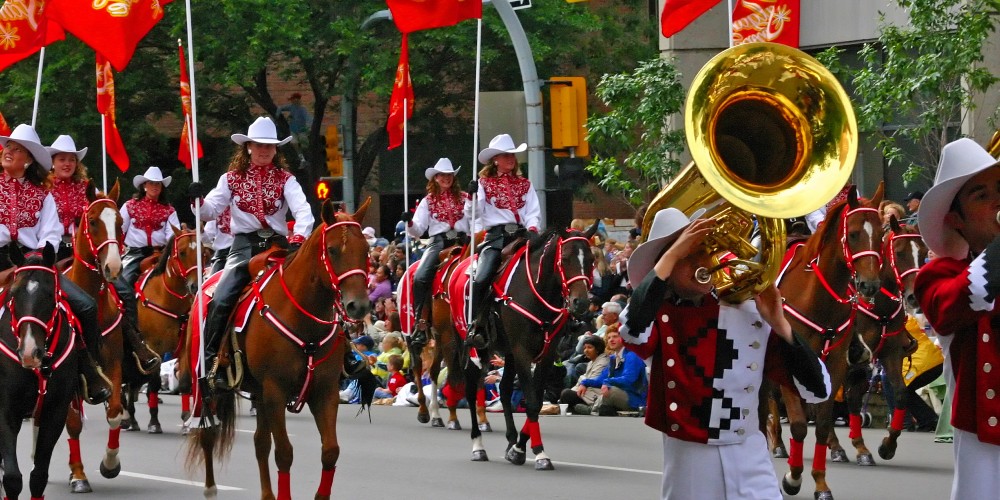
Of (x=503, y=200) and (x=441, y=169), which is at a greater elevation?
(x=441, y=169)

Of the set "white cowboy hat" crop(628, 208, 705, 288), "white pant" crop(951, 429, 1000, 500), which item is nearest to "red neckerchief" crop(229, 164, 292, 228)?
"white cowboy hat" crop(628, 208, 705, 288)

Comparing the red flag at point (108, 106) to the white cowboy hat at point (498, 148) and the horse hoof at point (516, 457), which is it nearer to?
the white cowboy hat at point (498, 148)

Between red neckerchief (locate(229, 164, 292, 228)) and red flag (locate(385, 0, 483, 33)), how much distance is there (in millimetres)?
7056

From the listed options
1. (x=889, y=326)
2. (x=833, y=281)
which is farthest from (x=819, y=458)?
(x=889, y=326)

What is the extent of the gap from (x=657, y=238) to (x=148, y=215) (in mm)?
13604

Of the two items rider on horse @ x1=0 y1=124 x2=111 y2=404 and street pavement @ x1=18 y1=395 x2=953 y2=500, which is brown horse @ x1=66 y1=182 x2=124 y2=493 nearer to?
street pavement @ x1=18 y1=395 x2=953 y2=500

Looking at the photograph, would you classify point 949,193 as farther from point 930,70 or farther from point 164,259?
point 164,259

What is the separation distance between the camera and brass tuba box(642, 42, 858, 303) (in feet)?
17.7

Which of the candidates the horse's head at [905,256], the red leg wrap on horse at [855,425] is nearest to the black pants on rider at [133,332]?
the red leg wrap on horse at [855,425]

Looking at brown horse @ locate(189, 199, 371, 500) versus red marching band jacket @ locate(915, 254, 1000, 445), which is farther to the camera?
brown horse @ locate(189, 199, 371, 500)

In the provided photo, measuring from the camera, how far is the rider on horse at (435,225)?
17.0 meters

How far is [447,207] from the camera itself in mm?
17359

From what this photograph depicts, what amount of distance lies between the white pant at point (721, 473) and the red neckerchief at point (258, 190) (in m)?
5.89

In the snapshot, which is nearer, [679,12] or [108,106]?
[108,106]
